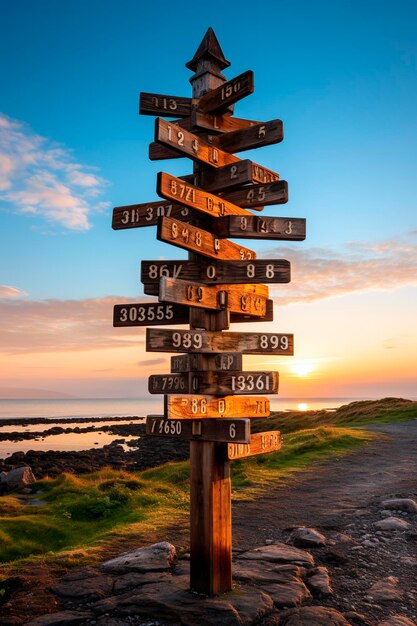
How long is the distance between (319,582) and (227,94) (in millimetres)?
6776

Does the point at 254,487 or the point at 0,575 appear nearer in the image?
the point at 0,575

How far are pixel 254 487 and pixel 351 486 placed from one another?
8.33 feet

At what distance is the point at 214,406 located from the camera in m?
6.71

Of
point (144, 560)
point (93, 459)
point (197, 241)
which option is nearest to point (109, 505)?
point (144, 560)

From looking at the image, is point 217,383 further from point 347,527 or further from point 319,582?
point 347,527

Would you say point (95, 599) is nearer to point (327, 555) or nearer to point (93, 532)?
point (327, 555)

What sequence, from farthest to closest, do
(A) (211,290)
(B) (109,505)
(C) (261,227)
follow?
(B) (109,505) → (C) (261,227) → (A) (211,290)

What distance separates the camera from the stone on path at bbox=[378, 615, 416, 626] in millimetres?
6242

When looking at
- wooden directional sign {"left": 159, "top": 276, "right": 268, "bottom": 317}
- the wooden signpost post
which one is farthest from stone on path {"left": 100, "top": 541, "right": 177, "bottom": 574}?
wooden directional sign {"left": 159, "top": 276, "right": 268, "bottom": 317}

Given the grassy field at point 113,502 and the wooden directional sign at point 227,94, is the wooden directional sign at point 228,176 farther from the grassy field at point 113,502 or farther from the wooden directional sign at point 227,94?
the grassy field at point 113,502

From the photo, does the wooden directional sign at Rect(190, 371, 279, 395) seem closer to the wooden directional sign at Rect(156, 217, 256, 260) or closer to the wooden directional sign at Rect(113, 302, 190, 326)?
the wooden directional sign at Rect(113, 302, 190, 326)

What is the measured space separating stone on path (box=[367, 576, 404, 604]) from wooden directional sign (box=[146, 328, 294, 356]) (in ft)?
11.0

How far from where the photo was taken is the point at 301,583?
23.4ft

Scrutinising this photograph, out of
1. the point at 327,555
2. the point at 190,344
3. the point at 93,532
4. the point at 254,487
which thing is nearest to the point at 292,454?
the point at 254,487
